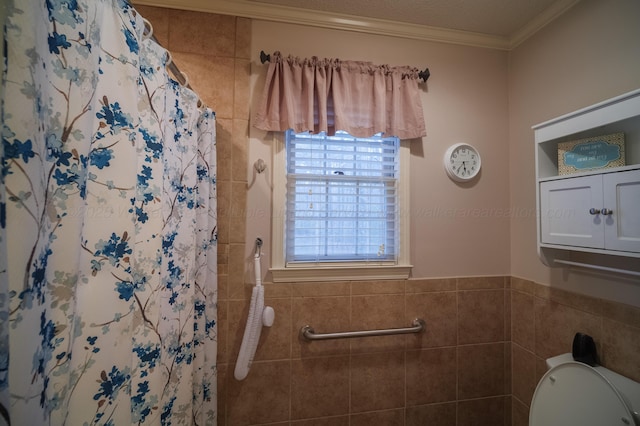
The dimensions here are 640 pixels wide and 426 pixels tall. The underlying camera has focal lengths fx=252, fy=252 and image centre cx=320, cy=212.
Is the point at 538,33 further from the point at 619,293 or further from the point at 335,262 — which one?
the point at 335,262

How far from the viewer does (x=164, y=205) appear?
30.4 inches

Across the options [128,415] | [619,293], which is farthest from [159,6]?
[619,293]

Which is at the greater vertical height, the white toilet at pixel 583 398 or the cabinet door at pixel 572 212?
the cabinet door at pixel 572 212

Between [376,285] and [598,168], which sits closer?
[598,168]

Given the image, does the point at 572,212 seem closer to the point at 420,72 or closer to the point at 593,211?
the point at 593,211

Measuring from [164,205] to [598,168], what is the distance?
162 centimetres

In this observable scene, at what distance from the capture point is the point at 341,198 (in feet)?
4.68

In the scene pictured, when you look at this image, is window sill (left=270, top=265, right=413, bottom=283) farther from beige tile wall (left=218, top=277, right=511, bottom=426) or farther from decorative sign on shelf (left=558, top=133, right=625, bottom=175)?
decorative sign on shelf (left=558, top=133, right=625, bottom=175)

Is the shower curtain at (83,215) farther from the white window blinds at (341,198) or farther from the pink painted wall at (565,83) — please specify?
the pink painted wall at (565,83)

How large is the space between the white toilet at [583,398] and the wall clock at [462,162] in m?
0.99

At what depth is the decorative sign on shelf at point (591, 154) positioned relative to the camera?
979 mm

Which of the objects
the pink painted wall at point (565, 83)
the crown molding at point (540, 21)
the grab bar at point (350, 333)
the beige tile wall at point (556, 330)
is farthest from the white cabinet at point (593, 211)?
the crown molding at point (540, 21)

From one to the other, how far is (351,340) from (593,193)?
1.26 metres

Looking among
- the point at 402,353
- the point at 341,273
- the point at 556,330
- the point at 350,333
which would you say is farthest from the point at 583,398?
the point at 341,273
